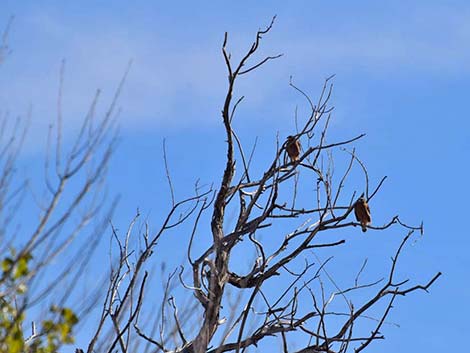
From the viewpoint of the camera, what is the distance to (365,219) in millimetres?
5945

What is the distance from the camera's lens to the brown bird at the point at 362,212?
5938 millimetres

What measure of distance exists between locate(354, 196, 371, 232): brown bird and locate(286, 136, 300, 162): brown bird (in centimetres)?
46

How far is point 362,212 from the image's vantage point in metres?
5.95

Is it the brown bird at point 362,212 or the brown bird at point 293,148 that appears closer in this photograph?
the brown bird at point 362,212

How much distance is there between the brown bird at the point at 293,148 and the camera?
20.0 ft

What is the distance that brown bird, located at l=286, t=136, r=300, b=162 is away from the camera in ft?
20.0

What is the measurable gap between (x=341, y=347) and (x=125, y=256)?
1.36 meters

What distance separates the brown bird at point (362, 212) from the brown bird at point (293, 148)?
1.52 ft

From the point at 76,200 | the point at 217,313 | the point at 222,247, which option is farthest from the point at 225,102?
the point at 76,200

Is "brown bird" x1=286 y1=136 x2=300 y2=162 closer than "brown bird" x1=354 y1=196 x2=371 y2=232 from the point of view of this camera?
No

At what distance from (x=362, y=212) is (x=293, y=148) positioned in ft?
1.86

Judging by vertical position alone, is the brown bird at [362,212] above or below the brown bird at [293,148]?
below

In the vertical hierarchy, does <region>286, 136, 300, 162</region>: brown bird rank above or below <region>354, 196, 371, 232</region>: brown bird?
above

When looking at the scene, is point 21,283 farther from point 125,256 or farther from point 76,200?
point 125,256
